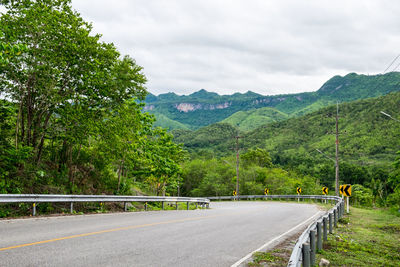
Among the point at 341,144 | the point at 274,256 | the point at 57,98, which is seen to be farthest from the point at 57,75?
the point at 341,144

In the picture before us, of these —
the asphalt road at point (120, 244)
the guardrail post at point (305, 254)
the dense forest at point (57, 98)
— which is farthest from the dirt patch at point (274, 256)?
the dense forest at point (57, 98)

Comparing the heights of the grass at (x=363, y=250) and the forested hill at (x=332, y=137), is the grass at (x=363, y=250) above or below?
below

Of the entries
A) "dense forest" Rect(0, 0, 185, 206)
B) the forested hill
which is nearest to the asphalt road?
"dense forest" Rect(0, 0, 185, 206)

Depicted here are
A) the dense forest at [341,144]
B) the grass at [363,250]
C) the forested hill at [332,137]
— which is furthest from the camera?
the forested hill at [332,137]

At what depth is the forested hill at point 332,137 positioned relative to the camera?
117 metres

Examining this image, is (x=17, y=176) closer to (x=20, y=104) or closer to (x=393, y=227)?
(x=20, y=104)

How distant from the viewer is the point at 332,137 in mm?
142500

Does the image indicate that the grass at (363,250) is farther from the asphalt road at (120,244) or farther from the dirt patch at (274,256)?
the asphalt road at (120,244)

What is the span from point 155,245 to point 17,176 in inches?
375

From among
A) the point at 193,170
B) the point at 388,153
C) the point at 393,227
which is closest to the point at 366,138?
the point at 388,153

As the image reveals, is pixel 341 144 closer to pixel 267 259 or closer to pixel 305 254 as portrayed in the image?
pixel 267 259

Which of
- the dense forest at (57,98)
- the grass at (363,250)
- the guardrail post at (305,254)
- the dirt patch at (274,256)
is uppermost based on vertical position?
the dense forest at (57,98)

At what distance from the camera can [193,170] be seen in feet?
296

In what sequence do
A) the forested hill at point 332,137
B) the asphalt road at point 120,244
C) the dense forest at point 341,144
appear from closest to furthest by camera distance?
the asphalt road at point 120,244, the dense forest at point 341,144, the forested hill at point 332,137
